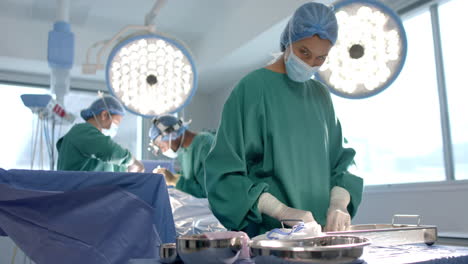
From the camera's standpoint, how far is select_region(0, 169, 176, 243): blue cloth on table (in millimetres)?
1745

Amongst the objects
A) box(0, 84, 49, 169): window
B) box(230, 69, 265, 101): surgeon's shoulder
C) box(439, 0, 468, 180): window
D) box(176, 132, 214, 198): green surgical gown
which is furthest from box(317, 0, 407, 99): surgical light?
box(0, 84, 49, 169): window

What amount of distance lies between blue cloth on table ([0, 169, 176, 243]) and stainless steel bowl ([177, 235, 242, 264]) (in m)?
1.13

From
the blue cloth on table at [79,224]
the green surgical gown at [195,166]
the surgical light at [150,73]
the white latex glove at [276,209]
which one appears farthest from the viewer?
the green surgical gown at [195,166]

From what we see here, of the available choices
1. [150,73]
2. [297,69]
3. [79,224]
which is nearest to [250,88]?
[297,69]

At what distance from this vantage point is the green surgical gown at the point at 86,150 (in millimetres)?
2955

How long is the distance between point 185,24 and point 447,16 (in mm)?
2692

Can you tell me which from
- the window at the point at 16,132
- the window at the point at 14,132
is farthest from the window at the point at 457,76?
the window at the point at 14,132

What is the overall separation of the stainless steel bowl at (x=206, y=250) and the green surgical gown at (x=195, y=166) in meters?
2.45

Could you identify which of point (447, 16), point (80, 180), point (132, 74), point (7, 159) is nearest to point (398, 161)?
point (447, 16)

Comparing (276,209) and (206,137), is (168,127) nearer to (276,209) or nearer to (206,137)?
(206,137)

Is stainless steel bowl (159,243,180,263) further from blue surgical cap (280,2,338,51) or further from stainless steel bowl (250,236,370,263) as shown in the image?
blue surgical cap (280,2,338,51)

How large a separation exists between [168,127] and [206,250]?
9.82 feet

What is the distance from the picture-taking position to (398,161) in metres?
3.43

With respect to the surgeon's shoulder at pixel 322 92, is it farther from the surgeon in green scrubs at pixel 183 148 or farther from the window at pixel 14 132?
the window at pixel 14 132
